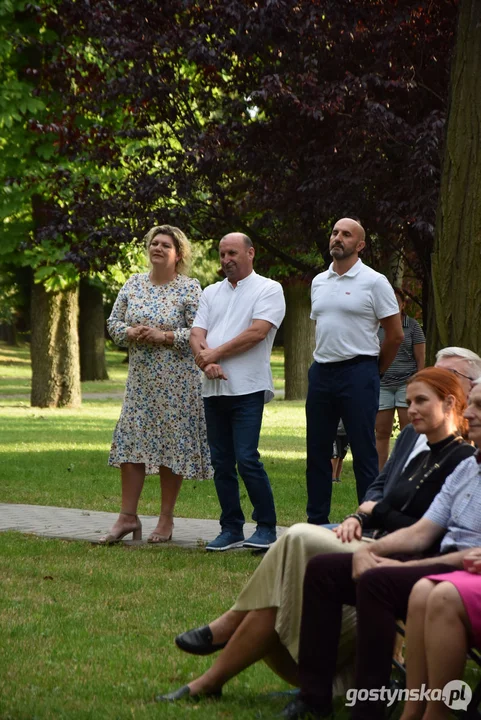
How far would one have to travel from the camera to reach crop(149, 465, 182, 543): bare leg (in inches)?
356

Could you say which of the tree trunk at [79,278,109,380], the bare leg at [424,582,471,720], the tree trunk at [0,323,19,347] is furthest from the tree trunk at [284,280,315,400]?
the tree trunk at [0,323,19,347]

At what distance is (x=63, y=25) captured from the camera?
17.5 m

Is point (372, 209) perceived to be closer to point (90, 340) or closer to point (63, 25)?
point (63, 25)

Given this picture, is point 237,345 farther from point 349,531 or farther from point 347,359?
point 349,531

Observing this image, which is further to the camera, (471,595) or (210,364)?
(210,364)

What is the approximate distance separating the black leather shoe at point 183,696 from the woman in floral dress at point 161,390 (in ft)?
12.6

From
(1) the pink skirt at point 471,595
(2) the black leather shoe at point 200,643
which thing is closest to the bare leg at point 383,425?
(2) the black leather shoe at point 200,643

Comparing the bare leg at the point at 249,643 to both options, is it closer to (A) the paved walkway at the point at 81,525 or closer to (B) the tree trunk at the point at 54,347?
(A) the paved walkway at the point at 81,525

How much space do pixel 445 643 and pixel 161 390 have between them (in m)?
5.01

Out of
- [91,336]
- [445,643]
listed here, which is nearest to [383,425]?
[445,643]

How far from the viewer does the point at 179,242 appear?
898cm

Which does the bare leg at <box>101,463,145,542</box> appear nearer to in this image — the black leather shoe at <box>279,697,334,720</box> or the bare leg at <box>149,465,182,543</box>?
the bare leg at <box>149,465,182,543</box>

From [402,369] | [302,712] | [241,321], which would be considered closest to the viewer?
[302,712]

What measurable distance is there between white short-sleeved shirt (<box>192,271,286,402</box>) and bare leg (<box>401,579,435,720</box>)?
4.27 meters
